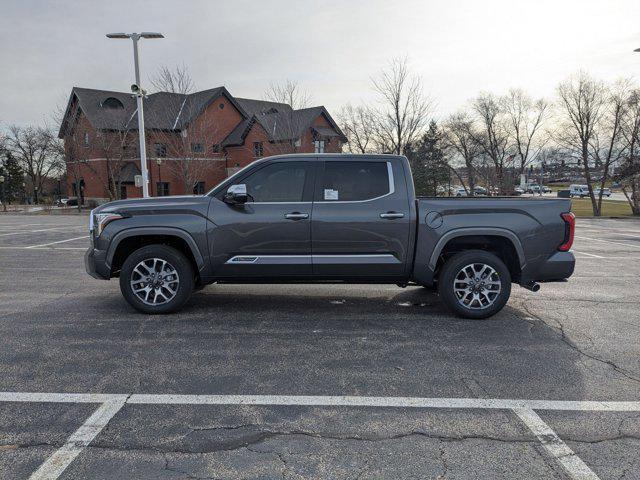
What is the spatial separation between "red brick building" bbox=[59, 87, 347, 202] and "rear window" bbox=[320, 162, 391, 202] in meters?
24.9

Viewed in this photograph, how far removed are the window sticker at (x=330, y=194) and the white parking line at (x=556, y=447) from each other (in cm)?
305

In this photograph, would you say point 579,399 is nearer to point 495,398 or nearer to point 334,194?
point 495,398

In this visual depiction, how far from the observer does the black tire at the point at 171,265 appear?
5.52 meters

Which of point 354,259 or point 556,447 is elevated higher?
point 354,259

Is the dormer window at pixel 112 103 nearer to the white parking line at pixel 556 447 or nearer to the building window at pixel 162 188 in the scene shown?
the building window at pixel 162 188

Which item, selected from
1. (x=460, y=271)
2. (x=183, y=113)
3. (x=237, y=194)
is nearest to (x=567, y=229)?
(x=460, y=271)

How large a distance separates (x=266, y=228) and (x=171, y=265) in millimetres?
1242

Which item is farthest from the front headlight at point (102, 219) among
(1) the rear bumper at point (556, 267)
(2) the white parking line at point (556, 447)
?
(1) the rear bumper at point (556, 267)

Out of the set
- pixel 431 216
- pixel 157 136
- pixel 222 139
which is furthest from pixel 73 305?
→ pixel 222 139

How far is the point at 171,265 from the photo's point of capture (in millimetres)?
5535

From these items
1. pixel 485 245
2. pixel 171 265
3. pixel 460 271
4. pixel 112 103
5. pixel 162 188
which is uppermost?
pixel 112 103

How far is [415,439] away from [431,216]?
2987 millimetres

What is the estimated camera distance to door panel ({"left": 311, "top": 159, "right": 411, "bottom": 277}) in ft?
17.7

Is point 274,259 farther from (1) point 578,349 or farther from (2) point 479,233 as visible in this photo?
(1) point 578,349
